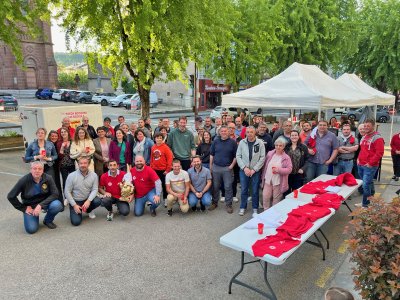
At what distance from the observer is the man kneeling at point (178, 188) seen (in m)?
6.75

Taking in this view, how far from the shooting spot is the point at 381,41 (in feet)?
89.2

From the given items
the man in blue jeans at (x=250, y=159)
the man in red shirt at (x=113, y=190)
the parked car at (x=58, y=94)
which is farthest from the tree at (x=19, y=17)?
the parked car at (x=58, y=94)

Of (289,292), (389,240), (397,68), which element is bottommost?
(289,292)

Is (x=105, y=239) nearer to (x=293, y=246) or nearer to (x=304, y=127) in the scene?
(x=293, y=246)

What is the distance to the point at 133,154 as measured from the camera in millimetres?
7996

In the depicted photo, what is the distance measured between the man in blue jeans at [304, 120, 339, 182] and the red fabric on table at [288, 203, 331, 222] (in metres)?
2.27

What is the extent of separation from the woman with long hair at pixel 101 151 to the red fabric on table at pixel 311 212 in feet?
15.8

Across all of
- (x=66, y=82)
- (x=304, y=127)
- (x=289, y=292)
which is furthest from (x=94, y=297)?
(x=66, y=82)

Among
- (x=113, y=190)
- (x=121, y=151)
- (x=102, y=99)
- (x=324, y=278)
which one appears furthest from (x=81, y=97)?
(x=324, y=278)

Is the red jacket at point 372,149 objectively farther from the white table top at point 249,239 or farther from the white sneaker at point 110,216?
the white sneaker at point 110,216

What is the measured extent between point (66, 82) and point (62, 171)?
52378 millimetres

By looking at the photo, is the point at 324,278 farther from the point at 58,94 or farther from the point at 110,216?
the point at 58,94

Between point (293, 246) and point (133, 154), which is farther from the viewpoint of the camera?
point (133, 154)

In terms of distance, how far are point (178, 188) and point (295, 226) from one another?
118 inches
